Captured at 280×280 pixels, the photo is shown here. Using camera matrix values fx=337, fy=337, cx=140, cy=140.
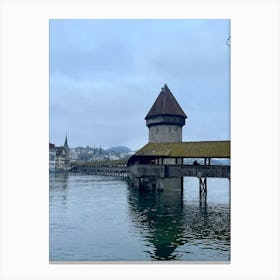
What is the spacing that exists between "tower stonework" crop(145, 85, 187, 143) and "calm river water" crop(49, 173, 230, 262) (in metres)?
14.4

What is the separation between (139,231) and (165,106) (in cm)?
2381

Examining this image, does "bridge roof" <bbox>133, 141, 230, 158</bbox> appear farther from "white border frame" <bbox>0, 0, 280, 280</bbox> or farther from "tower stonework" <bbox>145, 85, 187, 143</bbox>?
"white border frame" <bbox>0, 0, 280, 280</bbox>

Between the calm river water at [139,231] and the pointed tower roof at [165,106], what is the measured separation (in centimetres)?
1638

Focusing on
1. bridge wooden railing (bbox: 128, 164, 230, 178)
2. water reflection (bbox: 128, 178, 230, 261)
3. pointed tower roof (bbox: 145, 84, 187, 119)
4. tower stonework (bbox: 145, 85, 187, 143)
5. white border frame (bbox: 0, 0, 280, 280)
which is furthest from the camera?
pointed tower roof (bbox: 145, 84, 187, 119)

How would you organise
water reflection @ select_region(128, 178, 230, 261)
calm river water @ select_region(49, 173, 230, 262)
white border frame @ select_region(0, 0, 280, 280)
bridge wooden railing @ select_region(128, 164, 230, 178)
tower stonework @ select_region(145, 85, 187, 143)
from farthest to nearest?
tower stonework @ select_region(145, 85, 187, 143) < bridge wooden railing @ select_region(128, 164, 230, 178) < water reflection @ select_region(128, 178, 230, 261) < calm river water @ select_region(49, 173, 230, 262) < white border frame @ select_region(0, 0, 280, 280)

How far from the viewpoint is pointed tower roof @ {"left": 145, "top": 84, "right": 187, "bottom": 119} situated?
34.1 m

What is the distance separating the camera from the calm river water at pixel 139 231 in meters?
9.29

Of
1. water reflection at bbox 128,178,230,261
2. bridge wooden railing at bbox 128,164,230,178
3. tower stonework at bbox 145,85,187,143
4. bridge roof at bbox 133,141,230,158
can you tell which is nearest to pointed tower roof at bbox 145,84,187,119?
tower stonework at bbox 145,85,187,143
